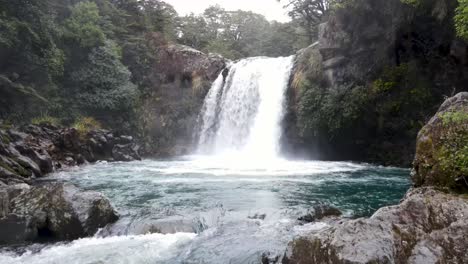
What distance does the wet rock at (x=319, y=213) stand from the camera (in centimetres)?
795

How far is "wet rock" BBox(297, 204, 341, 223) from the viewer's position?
7954 millimetres

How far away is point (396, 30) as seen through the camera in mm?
18109

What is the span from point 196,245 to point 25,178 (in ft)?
27.5

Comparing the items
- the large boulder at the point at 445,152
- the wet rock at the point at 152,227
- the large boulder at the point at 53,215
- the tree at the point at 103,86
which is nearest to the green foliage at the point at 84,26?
the tree at the point at 103,86

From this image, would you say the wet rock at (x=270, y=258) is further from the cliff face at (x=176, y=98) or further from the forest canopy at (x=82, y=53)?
the cliff face at (x=176, y=98)

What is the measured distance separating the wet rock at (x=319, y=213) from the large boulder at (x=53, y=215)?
3.72m

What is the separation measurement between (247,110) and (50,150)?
11.2 meters

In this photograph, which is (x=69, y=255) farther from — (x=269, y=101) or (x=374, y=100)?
(x=269, y=101)

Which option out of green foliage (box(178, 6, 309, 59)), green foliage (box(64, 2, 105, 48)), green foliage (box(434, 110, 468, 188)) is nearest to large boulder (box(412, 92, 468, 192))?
green foliage (box(434, 110, 468, 188))

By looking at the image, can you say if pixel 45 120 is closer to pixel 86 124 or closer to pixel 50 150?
pixel 86 124

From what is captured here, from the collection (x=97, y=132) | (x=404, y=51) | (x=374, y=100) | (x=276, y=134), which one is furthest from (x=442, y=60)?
(x=97, y=132)

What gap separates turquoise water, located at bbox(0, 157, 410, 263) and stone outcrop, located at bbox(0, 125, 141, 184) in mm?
984

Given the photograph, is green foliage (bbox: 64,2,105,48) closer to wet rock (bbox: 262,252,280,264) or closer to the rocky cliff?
wet rock (bbox: 262,252,280,264)

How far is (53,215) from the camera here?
747 centimetres
